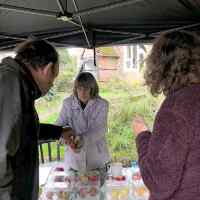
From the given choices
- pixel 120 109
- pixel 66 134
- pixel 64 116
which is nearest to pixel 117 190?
pixel 66 134

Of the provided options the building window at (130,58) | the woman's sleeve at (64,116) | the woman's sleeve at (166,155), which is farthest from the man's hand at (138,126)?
the building window at (130,58)

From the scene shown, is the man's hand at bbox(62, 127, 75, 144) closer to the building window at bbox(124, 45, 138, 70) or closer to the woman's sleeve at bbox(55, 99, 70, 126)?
the woman's sleeve at bbox(55, 99, 70, 126)

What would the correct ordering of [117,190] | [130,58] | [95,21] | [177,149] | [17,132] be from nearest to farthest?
[177,149], [17,132], [117,190], [95,21], [130,58]

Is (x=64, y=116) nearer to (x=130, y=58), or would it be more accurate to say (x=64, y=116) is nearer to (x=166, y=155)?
(x=166, y=155)

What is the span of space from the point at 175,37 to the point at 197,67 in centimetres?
13

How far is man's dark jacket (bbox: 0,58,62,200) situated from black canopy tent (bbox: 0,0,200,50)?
1.97 feet

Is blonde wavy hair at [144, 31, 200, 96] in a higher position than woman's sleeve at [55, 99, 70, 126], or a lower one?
higher

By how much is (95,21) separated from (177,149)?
174 cm

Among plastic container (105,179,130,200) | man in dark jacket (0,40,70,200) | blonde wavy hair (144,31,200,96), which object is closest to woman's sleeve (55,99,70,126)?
plastic container (105,179,130,200)

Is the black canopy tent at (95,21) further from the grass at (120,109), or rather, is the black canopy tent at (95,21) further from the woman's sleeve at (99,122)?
the grass at (120,109)

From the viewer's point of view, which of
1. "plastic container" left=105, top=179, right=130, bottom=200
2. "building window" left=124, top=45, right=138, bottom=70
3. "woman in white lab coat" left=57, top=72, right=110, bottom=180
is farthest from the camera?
"building window" left=124, top=45, right=138, bottom=70

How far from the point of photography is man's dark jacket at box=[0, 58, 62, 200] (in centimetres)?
133

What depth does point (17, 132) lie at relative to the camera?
4.43ft

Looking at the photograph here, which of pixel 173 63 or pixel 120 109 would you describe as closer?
pixel 173 63
